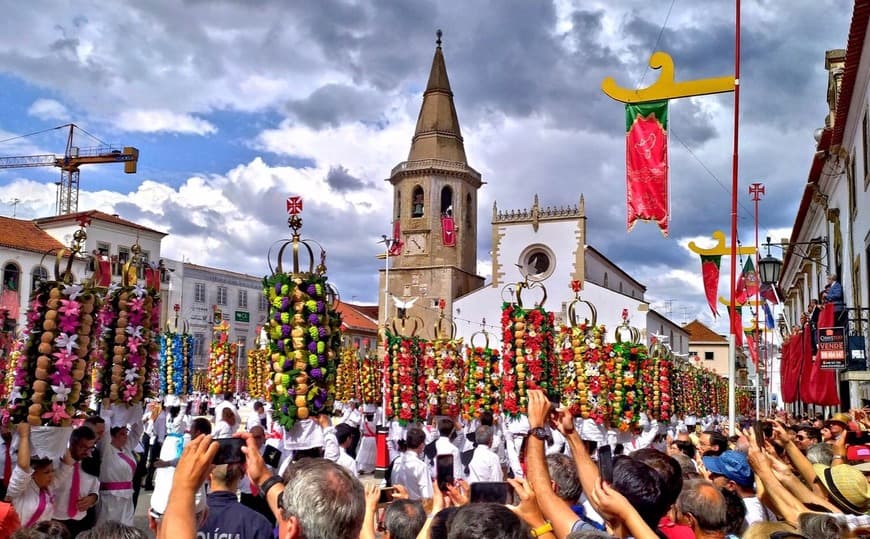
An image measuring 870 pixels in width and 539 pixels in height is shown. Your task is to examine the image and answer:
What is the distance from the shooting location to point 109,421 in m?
9.66

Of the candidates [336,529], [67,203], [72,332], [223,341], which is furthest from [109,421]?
[67,203]

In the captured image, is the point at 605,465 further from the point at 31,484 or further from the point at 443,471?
A: the point at 31,484

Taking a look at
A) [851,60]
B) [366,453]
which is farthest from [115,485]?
[851,60]

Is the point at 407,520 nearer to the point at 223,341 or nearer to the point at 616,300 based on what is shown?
the point at 223,341

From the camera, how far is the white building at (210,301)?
2188 inches

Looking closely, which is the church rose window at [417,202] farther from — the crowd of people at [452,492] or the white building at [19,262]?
the crowd of people at [452,492]

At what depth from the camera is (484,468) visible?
355 inches

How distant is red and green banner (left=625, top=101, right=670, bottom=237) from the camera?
35.7 ft

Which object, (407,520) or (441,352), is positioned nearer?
(407,520)

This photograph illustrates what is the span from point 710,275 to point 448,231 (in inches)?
1494

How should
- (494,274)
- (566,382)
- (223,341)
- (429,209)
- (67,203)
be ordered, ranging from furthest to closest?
(67,203) < (429,209) < (494,274) < (223,341) < (566,382)

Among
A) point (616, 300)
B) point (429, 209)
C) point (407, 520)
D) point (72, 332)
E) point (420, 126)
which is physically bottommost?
point (407, 520)

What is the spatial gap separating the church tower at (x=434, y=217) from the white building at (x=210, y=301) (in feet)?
35.8

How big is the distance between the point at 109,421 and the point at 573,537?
834 centimetres
